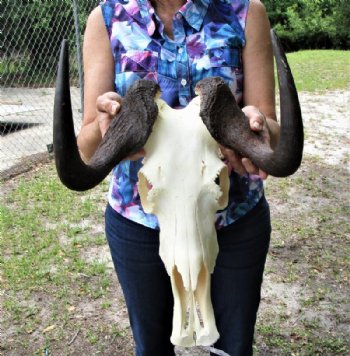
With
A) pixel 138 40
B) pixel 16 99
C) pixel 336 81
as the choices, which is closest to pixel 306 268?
pixel 138 40

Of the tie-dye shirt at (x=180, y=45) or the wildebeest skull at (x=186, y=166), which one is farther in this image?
the tie-dye shirt at (x=180, y=45)

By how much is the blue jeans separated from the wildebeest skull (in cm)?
36

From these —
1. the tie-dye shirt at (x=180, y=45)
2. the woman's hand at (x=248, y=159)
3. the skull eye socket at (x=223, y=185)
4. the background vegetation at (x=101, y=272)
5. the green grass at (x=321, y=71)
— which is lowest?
the green grass at (x=321, y=71)

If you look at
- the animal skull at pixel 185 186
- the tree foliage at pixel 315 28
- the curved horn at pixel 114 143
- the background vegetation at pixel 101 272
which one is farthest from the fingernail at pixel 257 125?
the tree foliage at pixel 315 28

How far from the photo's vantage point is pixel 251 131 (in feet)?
5.20

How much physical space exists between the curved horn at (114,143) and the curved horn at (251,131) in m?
0.16

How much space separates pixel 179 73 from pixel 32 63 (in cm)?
739

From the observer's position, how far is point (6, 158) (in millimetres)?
7609

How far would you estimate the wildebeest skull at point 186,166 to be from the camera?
1544 millimetres

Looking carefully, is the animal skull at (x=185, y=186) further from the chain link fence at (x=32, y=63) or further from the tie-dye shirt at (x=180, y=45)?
the chain link fence at (x=32, y=63)

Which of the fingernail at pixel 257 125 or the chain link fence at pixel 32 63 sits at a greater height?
the fingernail at pixel 257 125

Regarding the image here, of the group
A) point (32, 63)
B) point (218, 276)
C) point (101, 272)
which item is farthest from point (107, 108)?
point (32, 63)

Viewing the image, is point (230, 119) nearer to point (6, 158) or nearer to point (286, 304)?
point (286, 304)

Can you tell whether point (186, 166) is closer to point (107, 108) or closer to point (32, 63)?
point (107, 108)
